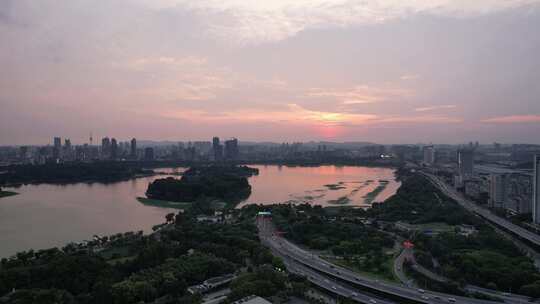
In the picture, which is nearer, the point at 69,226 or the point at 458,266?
the point at 458,266

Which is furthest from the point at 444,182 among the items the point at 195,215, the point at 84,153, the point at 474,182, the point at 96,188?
the point at 84,153

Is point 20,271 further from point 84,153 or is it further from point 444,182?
point 84,153

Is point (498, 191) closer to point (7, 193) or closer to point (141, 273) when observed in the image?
point (141, 273)

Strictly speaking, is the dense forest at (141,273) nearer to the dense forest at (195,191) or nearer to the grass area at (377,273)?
the grass area at (377,273)

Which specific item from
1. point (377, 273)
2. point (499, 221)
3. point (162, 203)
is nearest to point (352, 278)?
point (377, 273)

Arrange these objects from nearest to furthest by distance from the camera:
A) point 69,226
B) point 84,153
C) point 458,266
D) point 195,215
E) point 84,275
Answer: point 84,275
point 458,266
point 69,226
point 195,215
point 84,153

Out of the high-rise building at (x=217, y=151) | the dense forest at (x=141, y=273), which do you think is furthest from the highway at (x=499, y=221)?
the high-rise building at (x=217, y=151)

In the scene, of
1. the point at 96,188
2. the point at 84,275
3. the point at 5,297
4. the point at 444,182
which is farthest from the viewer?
the point at 444,182
